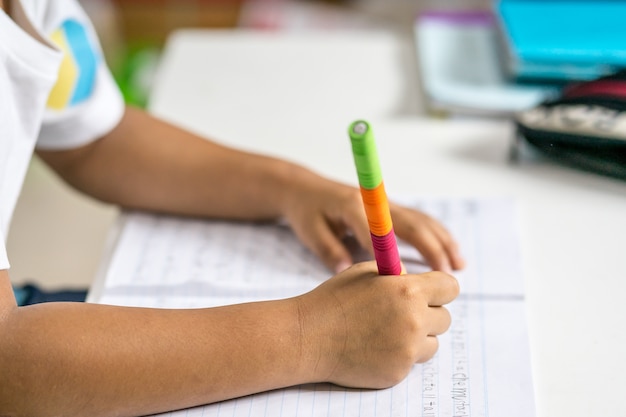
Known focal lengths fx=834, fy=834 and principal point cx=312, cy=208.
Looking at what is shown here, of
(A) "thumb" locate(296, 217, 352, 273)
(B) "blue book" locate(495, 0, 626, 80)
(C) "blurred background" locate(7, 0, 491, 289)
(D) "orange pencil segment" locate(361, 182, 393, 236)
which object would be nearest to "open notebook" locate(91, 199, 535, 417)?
(A) "thumb" locate(296, 217, 352, 273)

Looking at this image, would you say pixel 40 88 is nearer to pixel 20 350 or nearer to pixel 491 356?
pixel 20 350

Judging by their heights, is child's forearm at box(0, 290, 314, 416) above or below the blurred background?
above

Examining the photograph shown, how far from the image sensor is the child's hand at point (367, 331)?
528 millimetres

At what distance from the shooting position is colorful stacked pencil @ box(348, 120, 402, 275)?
1.40ft

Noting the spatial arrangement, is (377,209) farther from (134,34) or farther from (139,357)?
(134,34)

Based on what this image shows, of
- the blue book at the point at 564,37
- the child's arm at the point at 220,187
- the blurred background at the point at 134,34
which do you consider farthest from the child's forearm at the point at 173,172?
the blurred background at the point at 134,34

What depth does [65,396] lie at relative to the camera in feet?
1.61

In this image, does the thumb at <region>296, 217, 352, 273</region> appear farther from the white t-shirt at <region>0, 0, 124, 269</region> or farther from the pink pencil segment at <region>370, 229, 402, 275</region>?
the white t-shirt at <region>0, 0, 124, 269</region>

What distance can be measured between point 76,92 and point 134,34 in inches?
51.3

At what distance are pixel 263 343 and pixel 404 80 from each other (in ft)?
1.61

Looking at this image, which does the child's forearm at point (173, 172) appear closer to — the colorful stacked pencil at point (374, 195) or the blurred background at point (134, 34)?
the colorful stacked pencil at point (374, 195)

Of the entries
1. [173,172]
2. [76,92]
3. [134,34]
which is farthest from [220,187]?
[134,34]

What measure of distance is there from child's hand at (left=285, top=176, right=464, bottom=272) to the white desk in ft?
0.23

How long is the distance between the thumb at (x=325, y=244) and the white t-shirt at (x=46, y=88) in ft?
0.72
